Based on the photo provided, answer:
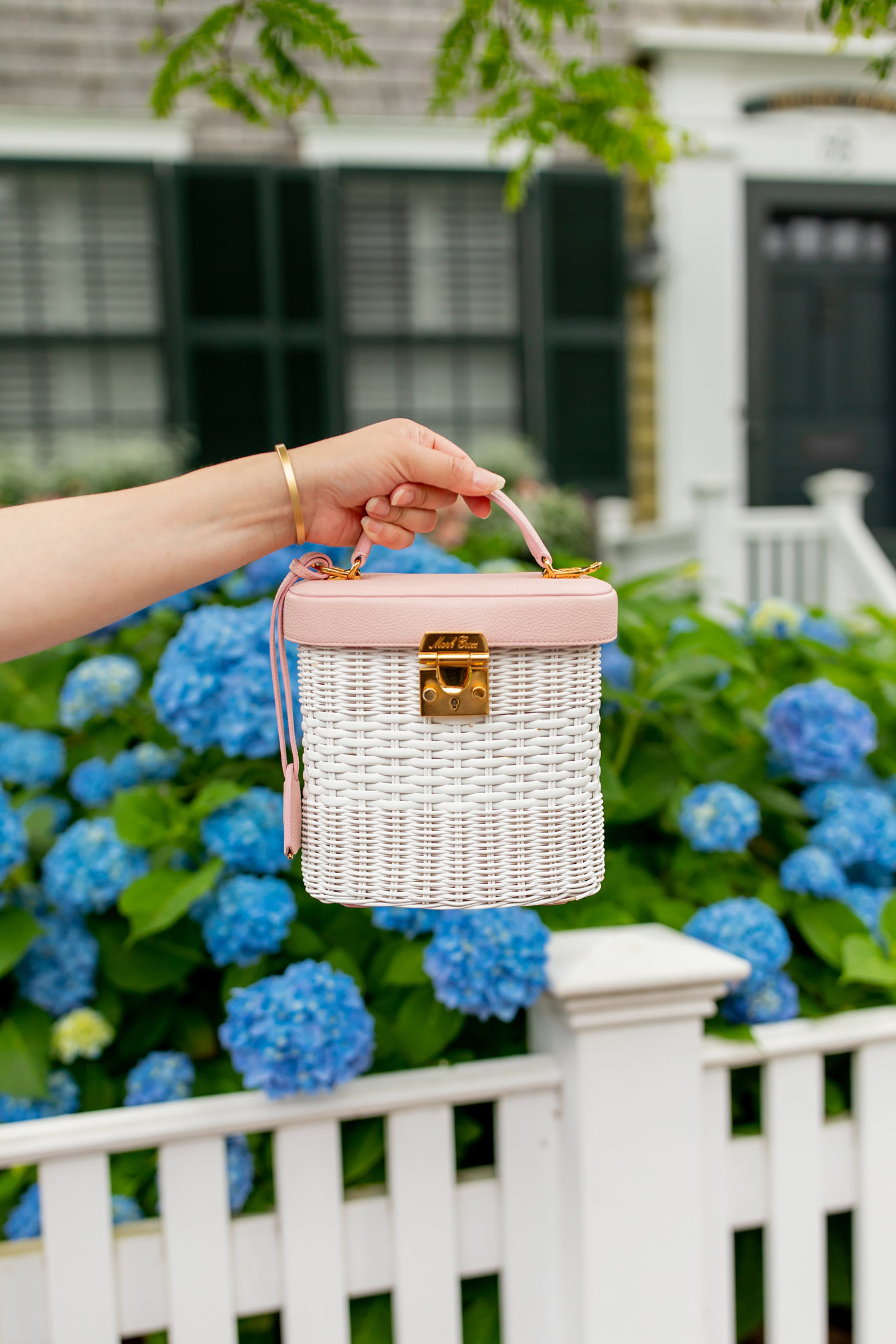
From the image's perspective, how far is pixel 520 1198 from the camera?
97 cm

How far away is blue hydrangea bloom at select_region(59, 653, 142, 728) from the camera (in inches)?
48.3

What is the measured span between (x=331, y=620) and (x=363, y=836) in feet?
0.54

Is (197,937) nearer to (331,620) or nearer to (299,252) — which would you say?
(331,620)

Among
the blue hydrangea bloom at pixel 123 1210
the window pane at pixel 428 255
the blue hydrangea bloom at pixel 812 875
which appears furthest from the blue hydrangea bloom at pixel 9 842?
the window pane at pixel 428 255

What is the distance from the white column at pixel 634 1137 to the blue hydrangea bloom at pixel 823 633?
808 mm

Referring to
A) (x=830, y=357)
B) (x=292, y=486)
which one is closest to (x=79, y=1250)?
(x=292, y=486)

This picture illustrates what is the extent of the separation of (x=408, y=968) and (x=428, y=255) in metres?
4.83

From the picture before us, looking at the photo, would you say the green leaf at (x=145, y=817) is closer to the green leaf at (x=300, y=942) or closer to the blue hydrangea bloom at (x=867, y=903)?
the green leaf at (x=300, y=942)

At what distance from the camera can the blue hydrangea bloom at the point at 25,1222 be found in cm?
96

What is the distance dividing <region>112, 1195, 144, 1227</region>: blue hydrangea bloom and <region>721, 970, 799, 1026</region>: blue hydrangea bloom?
2.13 feet

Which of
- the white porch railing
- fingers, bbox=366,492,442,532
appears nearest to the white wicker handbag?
fingers, bbox=366,492,442,532

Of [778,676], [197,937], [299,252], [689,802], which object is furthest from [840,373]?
[197,937]

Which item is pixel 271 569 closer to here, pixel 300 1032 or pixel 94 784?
pixel 94 784

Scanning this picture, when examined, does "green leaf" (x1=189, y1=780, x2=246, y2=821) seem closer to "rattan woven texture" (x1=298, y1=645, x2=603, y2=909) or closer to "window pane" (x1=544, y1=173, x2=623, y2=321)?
"rattan woven texture" (x1=298, y1=645, x2=603, y2=909)
